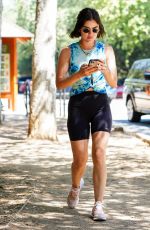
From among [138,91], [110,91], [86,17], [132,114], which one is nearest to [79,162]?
[86,17]

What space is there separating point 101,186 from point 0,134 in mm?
9042

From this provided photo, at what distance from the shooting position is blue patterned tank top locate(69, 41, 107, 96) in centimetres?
609

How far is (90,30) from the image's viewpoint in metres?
6.11

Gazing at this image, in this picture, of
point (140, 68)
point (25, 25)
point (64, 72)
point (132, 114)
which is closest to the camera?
point (64, 72)

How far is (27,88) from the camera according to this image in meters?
23.0

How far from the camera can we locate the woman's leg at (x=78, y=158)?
6.21 m

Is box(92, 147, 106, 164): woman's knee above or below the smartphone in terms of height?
below

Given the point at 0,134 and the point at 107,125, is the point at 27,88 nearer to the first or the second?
the point at 0,134

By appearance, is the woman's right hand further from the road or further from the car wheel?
the car wheel

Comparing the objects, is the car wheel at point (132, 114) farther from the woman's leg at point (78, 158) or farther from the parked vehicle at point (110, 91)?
the woman's leg at point (78, 158)

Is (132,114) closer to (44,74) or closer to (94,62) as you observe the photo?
(44,74)

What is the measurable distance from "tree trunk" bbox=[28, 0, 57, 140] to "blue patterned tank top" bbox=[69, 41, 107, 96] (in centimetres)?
686

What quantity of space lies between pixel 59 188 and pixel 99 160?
181cm

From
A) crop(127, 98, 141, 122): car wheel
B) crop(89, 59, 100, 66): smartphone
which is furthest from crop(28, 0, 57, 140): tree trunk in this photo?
crop(127, 98, 141, 122): car wheel
